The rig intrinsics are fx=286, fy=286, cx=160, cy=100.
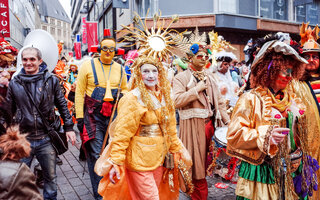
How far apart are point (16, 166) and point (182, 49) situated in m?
2.83

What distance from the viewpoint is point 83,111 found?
4168mm

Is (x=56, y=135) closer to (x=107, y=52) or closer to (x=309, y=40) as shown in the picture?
(x=107, y=52)

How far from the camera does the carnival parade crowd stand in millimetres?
2418

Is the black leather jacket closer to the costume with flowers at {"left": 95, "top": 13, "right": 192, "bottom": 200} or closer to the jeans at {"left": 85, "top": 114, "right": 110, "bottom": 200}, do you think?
the jeans at {"left": 85, "top": 114, "right": 110, "bottom": 200}

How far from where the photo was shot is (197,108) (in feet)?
13.6

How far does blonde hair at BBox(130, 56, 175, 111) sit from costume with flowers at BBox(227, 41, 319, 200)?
0.86 meters

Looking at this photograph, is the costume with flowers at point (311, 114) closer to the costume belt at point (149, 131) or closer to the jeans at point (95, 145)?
the costume belt at point (149, 131)

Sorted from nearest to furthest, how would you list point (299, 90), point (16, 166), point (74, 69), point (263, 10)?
point (16, 166), point (299, 90), point (74, 69), point (263, 10)

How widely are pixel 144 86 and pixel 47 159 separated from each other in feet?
4.92

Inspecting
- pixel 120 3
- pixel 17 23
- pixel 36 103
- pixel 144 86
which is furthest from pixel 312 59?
pixel 17 23

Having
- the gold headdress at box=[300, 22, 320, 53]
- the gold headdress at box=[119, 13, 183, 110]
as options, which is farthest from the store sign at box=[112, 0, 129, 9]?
the gold headdress at box=[300, 22, 320, 53]

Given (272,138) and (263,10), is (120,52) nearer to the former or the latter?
(272,138)

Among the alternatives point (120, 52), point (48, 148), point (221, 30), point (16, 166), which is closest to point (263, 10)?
point (221, 30)

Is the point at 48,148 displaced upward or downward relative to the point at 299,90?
downward
